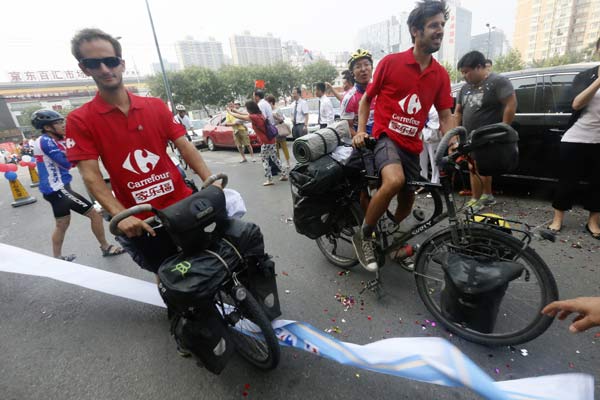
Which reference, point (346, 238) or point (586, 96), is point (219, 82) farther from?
point (586, 96)

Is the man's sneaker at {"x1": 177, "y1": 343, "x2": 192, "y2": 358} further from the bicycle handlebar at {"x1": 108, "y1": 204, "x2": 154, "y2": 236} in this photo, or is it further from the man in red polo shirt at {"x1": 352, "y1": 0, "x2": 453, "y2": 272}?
the man in red polo shirt at {"x1": 352, "y1": 0, "x2": 453, "y2": 272}

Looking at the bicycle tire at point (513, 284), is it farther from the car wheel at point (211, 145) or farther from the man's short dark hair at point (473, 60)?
the car wheel at point (211, 145)

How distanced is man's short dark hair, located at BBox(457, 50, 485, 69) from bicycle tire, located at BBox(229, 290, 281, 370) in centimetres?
372

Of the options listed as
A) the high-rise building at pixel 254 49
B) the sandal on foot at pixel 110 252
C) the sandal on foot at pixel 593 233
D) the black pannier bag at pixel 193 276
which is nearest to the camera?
the black pannier bag at pixel 193 276

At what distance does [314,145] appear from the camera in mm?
2475

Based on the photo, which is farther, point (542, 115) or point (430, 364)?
point (542, 115)

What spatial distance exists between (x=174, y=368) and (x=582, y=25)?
310 ft

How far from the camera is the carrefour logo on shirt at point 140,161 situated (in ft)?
6.26

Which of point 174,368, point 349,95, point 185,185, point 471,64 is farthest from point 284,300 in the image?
point 471,64

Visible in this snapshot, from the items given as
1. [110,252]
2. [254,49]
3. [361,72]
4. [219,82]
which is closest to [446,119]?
[361,72]

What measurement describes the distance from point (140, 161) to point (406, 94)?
207 cm

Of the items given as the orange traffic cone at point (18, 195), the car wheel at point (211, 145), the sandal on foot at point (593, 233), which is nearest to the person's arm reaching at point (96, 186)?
the sandal on foot at point (593, 233)

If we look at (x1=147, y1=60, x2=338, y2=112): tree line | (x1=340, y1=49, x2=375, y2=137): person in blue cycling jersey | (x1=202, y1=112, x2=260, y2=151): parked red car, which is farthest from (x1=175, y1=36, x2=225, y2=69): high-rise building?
(x1=340, y1=49, x2=375, y2=137): person in blue cycling jersey

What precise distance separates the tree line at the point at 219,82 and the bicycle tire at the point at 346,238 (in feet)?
107
